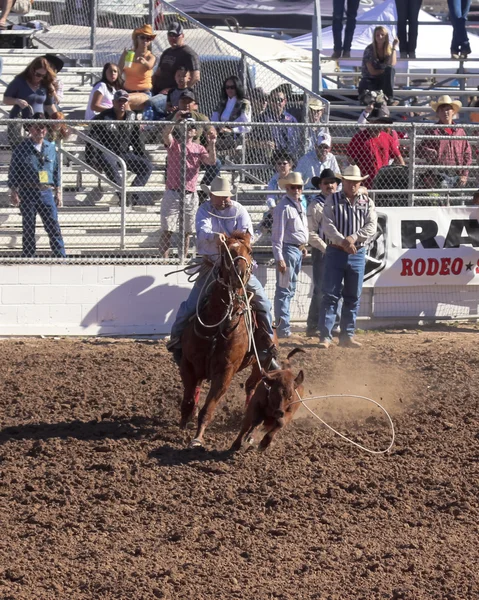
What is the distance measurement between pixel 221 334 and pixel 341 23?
11393 mm

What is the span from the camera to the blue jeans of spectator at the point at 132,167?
44.8ft

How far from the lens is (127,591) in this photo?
222 inches

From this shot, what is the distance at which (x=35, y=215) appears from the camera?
12914mm

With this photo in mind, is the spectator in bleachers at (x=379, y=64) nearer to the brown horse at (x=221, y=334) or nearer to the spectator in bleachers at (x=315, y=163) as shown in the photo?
the spectator in bleachers at (x=315, y=163)

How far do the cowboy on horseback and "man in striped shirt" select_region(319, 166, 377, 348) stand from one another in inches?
140

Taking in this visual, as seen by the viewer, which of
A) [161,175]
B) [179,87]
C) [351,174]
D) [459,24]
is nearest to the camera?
[351,174]

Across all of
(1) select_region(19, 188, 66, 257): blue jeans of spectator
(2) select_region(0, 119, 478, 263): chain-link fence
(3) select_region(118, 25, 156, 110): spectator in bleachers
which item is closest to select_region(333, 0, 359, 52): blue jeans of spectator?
(3) select_region(118, 25, 156, 110): spectator in bleachers

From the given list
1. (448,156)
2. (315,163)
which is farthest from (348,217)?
(448,156)

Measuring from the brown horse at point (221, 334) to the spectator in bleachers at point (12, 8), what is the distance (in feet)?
38.0

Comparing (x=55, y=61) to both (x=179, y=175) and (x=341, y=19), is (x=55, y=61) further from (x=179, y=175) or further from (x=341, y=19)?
(x=341, y=19)

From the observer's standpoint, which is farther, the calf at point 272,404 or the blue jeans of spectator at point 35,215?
the blue jeans of spectator at point 35,215

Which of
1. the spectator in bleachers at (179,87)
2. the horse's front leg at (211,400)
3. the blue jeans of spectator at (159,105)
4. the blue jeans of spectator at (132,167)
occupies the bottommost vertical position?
the horse's front leg at (211,400)

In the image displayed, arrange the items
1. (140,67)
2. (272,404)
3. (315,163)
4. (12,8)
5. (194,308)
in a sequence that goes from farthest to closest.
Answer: (12,8) < (140,67) < (315,163) < (194,308) < (272,404)

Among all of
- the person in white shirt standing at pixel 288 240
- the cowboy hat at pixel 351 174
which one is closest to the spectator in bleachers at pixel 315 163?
the person in white shirt standing at pixel 288 240
